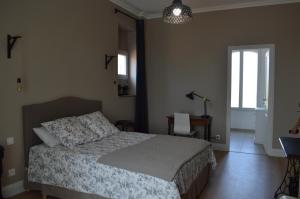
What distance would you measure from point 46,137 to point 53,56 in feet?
3.82

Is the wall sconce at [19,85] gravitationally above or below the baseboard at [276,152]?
above

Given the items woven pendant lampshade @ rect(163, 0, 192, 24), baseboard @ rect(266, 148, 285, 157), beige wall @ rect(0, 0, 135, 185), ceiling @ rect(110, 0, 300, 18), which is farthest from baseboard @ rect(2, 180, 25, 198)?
baseboard @ rect(266, 148, 285, 157)

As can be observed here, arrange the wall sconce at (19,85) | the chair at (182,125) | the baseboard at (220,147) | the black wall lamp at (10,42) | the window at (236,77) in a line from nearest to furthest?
the black wall lamp at (10,42) < the wall sconce at (19,85) < the chair at (182,125) < the baseboard at (220,147) < the window at (236,77)

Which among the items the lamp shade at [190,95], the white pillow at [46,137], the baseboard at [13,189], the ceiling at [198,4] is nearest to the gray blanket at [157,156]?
the white pillow at [46,137]

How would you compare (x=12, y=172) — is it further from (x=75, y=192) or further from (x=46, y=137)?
(x=75, y=192)

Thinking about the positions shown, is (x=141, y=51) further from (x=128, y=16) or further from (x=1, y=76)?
(x=1, y=76)

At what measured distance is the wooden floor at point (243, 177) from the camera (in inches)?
118

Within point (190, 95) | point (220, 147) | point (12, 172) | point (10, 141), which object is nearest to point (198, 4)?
point (190, 95)

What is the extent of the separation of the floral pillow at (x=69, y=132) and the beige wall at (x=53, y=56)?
1.32 feet

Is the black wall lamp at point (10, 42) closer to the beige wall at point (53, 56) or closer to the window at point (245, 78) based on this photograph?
the beige wall at point (53, 56)

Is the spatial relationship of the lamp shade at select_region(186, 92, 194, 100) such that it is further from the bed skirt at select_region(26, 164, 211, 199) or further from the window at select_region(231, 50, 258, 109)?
the window at select_region(231, 50, 258, 109)

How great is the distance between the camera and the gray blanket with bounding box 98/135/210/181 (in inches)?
90.4

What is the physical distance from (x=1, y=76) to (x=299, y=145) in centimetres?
325

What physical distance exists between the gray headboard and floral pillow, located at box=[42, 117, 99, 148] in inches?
7.6
